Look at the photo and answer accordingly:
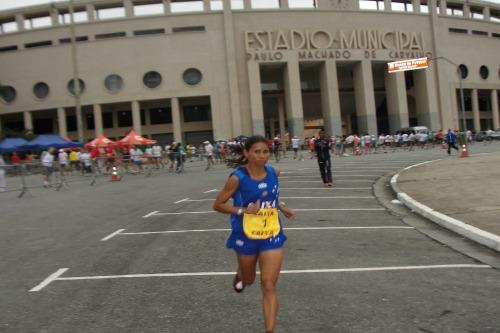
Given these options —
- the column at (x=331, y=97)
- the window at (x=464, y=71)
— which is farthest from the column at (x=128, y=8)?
the window at (x=464, y=71)

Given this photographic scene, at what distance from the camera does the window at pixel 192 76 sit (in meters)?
54.4

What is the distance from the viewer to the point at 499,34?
68500mm

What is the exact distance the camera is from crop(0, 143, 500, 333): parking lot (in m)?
4.29

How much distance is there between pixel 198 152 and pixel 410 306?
108 ft

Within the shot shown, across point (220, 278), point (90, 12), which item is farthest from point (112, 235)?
point (90, 12)

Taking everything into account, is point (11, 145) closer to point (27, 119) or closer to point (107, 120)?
point (27, 119)

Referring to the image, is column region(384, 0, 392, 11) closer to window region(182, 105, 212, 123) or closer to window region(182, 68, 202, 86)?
window region(182, 68, 202, 86)

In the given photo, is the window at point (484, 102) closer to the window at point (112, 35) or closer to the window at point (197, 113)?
the window at point (197, 113)

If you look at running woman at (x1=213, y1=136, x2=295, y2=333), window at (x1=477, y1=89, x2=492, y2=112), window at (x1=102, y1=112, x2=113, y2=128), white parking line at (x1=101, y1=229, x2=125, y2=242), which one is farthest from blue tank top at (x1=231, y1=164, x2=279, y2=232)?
window at (x1=477, y1=89, x2=492, y2=112)

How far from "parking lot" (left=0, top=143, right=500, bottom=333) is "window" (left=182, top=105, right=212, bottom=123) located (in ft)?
164

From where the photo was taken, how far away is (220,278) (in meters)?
5.71

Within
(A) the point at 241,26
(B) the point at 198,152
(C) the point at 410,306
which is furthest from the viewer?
(A) the point at 241,26

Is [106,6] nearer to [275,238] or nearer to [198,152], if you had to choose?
[198,152]

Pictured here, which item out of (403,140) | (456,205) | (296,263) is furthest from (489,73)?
(296,263)
